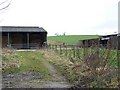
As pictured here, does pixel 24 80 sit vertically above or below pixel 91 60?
below

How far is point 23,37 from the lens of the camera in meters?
41.8

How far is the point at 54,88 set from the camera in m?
9.81

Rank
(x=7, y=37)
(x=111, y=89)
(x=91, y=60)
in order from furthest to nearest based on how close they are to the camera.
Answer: (x=7, y=37)
(x=91, y=60)
(x=111, y=89)

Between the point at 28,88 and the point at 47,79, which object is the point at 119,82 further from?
the point at 47,79

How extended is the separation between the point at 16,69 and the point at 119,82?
7.53m

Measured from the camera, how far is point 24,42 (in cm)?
4131

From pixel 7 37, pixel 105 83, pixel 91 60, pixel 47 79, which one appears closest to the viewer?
pixel 105 83

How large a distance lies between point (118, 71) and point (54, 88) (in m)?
2.30

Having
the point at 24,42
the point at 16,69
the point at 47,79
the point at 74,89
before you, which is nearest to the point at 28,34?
the point at 24,42

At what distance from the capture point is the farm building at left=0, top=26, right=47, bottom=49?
40.2m

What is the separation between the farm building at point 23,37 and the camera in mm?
40219

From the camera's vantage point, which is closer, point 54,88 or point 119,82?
point 119,82

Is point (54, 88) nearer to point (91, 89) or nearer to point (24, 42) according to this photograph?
point (91, 89)

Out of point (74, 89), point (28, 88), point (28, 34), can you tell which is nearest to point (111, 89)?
point (74, 89)
